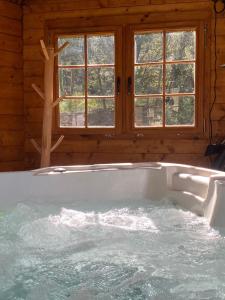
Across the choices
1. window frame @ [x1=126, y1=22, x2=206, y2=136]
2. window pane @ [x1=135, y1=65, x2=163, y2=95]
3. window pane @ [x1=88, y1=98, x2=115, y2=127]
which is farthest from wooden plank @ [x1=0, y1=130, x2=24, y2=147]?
window pane @ [x1=135, y1=65, x2=163, y2=95]

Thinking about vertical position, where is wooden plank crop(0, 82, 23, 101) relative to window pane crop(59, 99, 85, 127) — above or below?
above

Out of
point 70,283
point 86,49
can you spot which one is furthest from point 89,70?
point 70,283

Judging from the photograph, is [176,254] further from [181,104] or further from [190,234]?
[181,104]

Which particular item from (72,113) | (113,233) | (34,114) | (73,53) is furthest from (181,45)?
(113,233)

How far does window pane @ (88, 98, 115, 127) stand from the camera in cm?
416

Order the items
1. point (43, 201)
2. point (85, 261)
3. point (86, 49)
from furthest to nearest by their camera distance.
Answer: point (86, 49) < point (43, 201) < point (85, 261)

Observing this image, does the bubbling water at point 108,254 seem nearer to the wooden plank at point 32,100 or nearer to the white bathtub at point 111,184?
the white bathtub at point 111,184

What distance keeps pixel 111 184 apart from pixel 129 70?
160 cm

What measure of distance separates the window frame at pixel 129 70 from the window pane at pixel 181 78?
64 mm

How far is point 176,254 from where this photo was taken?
169 centimetres

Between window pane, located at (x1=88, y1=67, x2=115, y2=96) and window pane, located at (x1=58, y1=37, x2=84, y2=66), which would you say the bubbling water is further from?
window pane, located at (x1=58, y1=37, x2=84, y2=66)

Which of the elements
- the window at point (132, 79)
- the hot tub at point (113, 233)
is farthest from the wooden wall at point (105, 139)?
the hot tub at point (113, 233)

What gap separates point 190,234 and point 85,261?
0.59 metres

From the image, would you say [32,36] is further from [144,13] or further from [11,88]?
[144,13]
